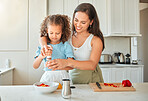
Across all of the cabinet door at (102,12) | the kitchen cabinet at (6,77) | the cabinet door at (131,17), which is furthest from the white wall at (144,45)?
the kitchen cabinet at (6,77)

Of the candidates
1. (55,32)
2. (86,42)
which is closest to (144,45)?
(86,42)

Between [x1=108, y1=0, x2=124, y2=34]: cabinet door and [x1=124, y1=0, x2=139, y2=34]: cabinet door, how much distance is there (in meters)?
0.11

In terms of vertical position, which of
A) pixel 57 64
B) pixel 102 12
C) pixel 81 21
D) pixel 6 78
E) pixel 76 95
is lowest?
pixel 6 78

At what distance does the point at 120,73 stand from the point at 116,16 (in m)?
1.27

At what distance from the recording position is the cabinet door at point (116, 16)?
379 centimetres

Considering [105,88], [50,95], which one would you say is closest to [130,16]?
[105,88]

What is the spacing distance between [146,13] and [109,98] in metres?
4.95

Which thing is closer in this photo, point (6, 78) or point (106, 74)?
point (6, 78)

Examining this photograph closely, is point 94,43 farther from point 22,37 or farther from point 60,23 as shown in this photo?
point 22,37

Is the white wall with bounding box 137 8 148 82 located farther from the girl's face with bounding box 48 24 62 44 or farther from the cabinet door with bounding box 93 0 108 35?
the girl's face with bounding box 48 24 62 44

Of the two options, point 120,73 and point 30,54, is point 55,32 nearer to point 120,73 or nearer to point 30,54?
point 30,54

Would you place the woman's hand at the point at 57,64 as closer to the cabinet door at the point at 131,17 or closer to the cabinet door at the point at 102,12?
the cabinet door at the point at 102,12

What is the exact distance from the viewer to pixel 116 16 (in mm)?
3836

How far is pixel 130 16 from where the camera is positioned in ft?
12.8
